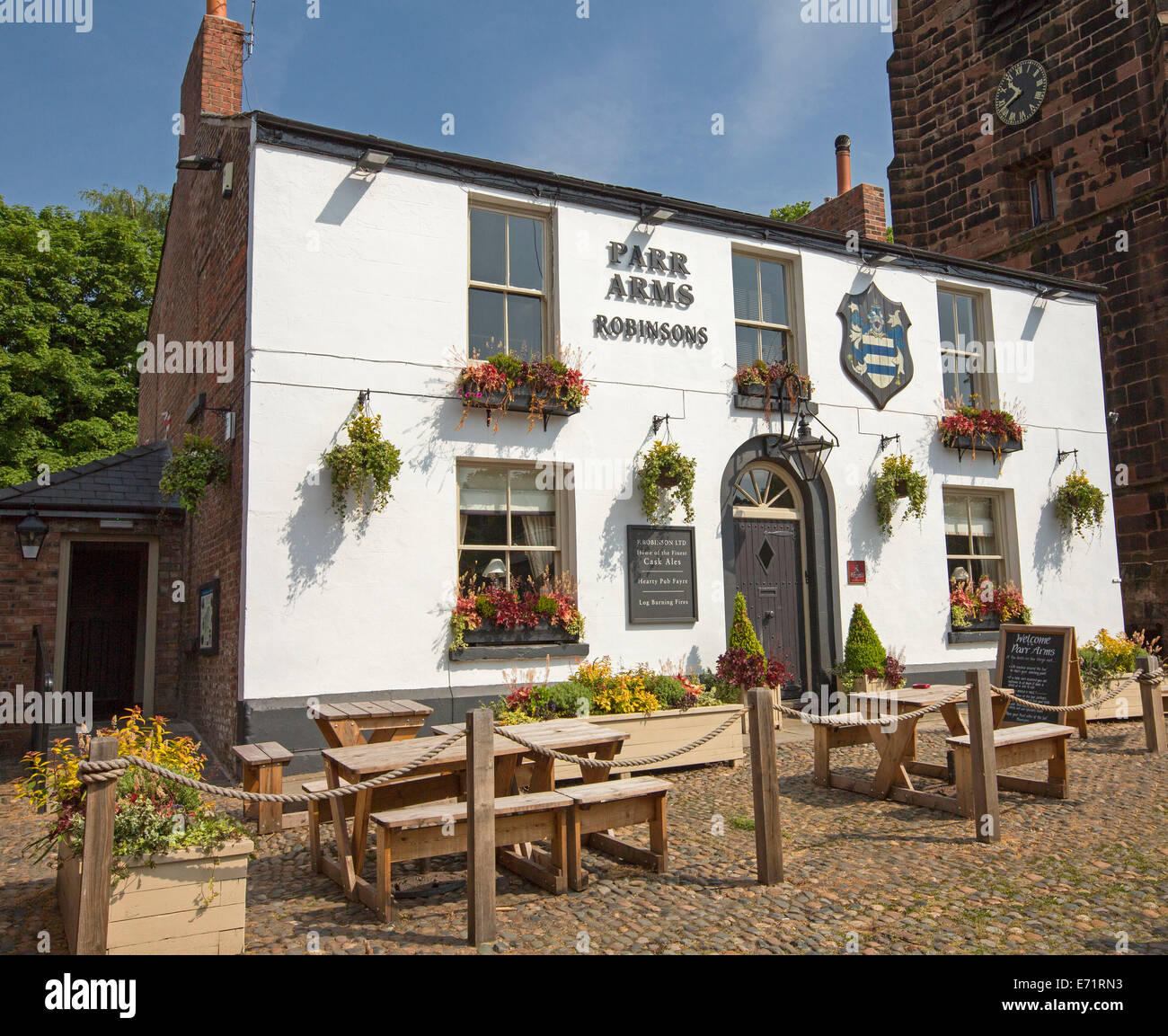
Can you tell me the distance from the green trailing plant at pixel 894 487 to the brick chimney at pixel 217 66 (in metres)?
9.72

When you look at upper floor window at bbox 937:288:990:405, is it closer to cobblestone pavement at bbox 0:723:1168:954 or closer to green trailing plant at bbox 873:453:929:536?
green trailing plant at bbox 873:453:929:536

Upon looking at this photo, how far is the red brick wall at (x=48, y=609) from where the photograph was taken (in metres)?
10.6

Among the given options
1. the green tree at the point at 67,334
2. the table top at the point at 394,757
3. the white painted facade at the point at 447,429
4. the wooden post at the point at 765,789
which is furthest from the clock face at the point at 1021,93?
the green tree at the point at 67,334

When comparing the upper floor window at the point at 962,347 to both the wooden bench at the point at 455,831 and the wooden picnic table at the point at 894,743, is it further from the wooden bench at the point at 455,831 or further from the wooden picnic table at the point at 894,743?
the wooden bench at the point at 455,831

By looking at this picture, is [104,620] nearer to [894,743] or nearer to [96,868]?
[96,868]

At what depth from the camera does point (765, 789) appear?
5.16m

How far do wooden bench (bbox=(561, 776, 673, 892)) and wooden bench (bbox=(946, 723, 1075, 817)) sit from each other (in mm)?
2381

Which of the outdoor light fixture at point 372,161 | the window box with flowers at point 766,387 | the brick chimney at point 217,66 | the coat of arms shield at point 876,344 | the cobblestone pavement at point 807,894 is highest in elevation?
the brick chimney at point 217,66

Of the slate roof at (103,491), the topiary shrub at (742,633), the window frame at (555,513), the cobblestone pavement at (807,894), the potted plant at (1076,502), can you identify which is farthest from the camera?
A: the potted plant at (1076,502)

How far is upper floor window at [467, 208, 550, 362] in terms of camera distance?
31.2 feet

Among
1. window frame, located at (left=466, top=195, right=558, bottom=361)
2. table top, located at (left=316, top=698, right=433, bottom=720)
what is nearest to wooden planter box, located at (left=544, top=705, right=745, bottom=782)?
table top, located at (left=316, top=698, right=433, bottom=720)

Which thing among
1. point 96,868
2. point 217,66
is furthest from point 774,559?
point 217,66

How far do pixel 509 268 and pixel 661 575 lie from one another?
3757 mm
